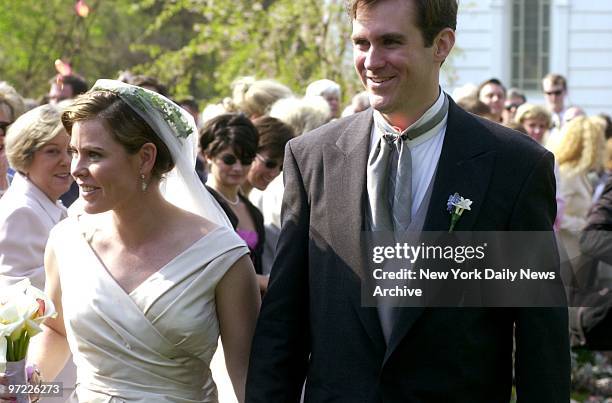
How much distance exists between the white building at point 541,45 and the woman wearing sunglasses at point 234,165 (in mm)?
17932

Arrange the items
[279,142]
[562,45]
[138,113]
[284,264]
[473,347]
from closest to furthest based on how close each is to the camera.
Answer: [473,347] < [284,264] < [138,113] < [279,142] < [562,45]

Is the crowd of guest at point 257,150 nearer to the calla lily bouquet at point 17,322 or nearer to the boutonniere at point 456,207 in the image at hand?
the calla lily bouquet at point 17,322

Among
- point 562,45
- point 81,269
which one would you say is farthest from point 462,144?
point 562,45

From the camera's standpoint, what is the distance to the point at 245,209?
7.31 metres

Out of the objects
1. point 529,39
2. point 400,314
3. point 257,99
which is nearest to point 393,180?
point 400,314

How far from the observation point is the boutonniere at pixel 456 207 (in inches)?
165

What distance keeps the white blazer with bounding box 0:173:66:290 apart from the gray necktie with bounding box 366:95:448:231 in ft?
7.94

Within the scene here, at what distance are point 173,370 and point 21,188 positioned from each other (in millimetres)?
2186

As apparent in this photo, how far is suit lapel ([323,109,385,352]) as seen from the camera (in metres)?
4.30

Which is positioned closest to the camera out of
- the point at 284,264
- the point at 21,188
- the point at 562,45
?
the point at 284,264

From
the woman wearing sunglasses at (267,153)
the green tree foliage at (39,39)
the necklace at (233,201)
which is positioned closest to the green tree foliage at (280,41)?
the green tree foliage at (39,39)

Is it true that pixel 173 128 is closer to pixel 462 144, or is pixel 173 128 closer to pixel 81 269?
pixel 81 269

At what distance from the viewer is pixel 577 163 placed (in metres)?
11.0

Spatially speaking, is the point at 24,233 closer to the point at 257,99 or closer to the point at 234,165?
the point at 234,165
